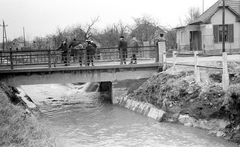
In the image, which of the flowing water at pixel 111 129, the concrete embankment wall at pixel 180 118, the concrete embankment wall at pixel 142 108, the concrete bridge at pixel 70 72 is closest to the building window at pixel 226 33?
the concrete bridge at pixel 70 72

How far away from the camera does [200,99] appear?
13086 millimetres

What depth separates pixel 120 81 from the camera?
19797 millimetres

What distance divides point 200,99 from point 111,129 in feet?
13.4

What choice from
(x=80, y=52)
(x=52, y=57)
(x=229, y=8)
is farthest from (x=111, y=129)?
(x=229, y=8)

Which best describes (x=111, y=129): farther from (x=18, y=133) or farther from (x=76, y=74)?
(x=76, y=74)

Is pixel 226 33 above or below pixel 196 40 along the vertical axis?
above

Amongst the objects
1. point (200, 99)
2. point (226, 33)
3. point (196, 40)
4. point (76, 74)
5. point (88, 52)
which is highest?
point (226, 33)

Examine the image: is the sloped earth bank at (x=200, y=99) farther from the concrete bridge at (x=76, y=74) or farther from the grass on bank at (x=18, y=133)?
the grass on bank at (x=18, y=133)

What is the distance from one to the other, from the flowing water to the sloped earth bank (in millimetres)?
433

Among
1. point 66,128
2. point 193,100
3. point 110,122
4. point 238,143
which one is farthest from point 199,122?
point 66,128

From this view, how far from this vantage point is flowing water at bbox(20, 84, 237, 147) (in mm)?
11398

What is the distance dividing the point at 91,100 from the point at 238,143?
44.7ft

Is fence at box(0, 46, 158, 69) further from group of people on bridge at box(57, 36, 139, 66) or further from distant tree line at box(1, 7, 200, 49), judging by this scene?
distant tree line at box(1, 7, 200, 49)

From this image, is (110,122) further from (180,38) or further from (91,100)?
(180,38)
